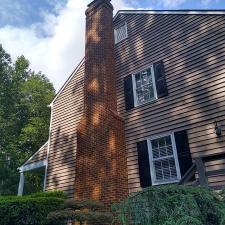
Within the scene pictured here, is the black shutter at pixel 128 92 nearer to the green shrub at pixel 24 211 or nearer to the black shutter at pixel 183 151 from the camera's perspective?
the black shutter at pixel 183 151

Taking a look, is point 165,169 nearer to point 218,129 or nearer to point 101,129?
point 218,129

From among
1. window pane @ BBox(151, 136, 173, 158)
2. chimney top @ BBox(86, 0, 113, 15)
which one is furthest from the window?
chimney top @ BBox(86, 0, 113, 15)

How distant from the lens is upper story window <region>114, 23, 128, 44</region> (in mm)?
11879

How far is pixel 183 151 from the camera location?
26.3 feet

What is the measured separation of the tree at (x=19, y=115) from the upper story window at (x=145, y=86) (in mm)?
13258

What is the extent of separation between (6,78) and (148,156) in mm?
21794

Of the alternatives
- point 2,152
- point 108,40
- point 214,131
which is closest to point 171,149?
point 214,131

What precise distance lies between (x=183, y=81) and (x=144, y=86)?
1.73 meters

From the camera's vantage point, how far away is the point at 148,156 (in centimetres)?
884

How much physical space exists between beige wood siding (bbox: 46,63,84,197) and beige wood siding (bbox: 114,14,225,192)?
2423 millimetres

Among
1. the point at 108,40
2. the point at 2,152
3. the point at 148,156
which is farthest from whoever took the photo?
the point at 2,152

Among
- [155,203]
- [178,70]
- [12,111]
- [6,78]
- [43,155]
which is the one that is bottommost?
[155,203]

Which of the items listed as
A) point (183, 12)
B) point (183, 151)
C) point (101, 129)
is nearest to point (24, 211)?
point (101, 129)

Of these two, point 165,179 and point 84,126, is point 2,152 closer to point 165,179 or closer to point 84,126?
point 84,126
